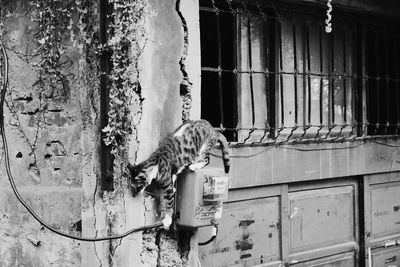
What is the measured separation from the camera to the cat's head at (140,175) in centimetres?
417

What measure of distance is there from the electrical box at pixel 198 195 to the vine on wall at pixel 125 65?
0.45m

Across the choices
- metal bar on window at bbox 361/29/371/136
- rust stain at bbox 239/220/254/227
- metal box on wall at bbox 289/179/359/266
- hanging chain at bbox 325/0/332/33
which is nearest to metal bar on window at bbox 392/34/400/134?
metal bar on window at bbox 361/29/371/136

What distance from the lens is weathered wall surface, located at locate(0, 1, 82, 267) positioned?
4520 millimetres

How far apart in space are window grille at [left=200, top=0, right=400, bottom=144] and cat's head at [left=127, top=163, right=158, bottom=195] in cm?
97

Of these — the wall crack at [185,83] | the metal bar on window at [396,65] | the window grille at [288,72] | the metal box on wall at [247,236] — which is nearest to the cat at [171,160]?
the wall crack at [185,83]

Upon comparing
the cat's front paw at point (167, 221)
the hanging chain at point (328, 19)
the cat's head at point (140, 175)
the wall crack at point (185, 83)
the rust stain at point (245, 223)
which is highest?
the hanging chain at point (328, 19)

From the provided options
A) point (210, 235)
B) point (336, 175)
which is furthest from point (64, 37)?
point (336, 175)

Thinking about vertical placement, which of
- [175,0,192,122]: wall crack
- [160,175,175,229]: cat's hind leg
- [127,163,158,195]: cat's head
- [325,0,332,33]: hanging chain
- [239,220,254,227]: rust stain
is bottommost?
[239,220,254,227]: rust stain

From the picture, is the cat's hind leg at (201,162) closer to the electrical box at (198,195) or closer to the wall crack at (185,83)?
the electrical box at (198,195)

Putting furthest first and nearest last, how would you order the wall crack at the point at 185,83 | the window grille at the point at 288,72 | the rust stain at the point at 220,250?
the window grille at the point at 288,72 < the rust stain at the point at 220,250 < the wall crack at the point at 185,83

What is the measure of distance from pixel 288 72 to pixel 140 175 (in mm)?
2033

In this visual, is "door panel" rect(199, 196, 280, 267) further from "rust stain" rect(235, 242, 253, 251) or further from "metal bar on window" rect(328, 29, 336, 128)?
"metal bar on window" rect(328, 29, 336, 128)

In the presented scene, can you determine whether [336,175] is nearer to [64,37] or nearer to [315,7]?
[315,7]

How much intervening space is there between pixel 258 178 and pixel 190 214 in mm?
1109
